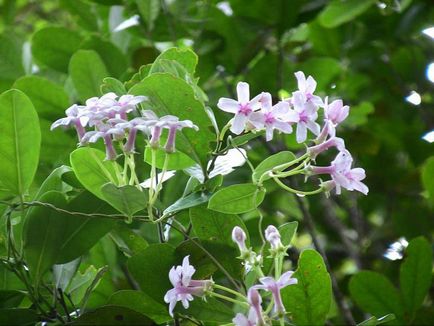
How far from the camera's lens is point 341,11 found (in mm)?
2074

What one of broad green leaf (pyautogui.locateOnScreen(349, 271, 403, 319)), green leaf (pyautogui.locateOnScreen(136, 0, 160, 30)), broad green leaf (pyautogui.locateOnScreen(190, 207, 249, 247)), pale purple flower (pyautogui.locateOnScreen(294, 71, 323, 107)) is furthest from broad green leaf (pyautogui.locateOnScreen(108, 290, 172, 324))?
green leaf (pyautogui.locateOnScreen(136, 0, 160, 30))

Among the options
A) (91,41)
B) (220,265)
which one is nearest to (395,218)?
(91,41)

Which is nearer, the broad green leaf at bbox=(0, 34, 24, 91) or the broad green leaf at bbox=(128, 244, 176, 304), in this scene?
the broad green leaf at bbox=(128, 244, 176, 304)

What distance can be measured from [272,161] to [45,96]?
→ 31.9 inches

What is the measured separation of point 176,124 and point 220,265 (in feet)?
0.82

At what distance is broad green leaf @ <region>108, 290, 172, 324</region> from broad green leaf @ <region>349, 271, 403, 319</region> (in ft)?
1.64

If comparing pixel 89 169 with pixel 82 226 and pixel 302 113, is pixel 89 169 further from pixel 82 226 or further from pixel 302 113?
pixel 302 113

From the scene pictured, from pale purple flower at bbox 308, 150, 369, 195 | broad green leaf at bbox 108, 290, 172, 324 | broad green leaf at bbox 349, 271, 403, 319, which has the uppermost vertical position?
pale purple flower at bbox 308, 150, 369, 195

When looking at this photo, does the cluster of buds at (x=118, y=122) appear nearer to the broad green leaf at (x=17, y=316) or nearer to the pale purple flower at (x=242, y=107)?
the pale purple flower at (x=242, y=107)

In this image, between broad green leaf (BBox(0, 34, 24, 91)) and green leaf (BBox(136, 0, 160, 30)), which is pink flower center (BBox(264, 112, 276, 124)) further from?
broad green leaf (BBox(0, 34, 24, 91))

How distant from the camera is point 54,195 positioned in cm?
111

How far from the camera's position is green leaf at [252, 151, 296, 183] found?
1.06m

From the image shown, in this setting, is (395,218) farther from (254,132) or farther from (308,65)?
(254,132)

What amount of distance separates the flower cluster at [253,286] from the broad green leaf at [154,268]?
0.10 metres
